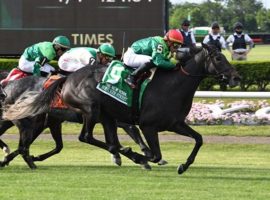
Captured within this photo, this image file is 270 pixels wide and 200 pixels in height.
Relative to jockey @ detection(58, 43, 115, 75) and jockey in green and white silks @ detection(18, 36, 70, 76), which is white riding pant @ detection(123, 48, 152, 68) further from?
jockey in green and white silks @ detection(18, 36, 70, 76)

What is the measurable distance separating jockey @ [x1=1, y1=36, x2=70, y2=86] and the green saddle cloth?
1166 millimetres

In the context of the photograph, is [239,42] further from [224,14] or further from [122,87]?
[224,14]

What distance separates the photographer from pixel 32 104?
454 inches

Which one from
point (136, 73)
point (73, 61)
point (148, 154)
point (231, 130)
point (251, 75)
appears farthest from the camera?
point (251, 75)

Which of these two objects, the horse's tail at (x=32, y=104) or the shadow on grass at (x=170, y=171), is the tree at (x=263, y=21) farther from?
the horse's tail at (x=32, y=104)

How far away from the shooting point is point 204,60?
11070 millimetres

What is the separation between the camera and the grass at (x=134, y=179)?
8.95 meters

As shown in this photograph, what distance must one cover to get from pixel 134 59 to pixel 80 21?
9.05m

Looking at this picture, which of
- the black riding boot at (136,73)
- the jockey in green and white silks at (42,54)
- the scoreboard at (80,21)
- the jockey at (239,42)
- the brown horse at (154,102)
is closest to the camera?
the brown horse at (154,102)

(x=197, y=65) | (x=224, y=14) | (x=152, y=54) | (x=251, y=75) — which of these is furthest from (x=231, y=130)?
(x=224, y=14)

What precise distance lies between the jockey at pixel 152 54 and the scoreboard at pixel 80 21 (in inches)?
338

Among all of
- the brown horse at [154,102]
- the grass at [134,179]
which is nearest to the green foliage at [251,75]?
the grass at [134,179]

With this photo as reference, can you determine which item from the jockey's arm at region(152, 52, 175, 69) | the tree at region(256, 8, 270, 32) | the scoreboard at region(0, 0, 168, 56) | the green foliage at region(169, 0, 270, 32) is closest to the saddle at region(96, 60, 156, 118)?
the jockey's arm at region(152, 52, 175, 69)

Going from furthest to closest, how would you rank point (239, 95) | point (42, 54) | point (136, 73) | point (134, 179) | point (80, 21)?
point (80, 21) < point (239, 95) < point (42, 54) < point (136, 73) < point (134, 179)
